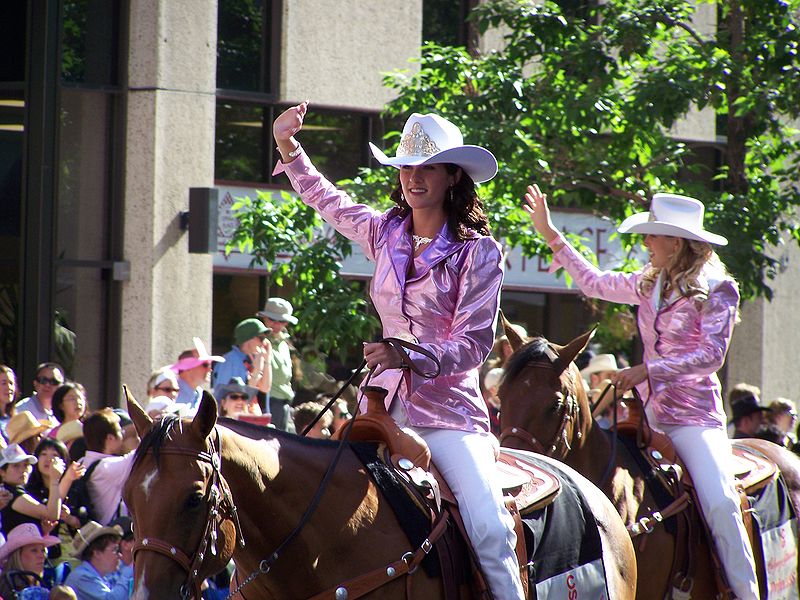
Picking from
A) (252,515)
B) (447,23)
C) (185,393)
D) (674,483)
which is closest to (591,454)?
(674,483)

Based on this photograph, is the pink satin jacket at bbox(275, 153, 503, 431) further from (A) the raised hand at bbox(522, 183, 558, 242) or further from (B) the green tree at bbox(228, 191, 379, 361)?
(B) the green tree at bbox(228, 191, 379, 361)

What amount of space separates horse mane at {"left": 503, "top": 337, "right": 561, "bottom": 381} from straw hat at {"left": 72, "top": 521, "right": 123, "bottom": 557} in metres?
2.39

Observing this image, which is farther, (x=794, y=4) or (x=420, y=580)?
(x=794, y=4)

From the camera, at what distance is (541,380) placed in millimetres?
6363

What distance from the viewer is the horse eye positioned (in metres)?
3.72

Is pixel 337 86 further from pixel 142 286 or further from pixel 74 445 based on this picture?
pixel 74 445

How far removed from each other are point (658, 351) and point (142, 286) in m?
7.92

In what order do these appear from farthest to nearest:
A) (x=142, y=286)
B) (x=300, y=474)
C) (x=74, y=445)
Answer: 1. (x=142, y=286)
2. (x=74, y=445)
3. (x=300, y=474)

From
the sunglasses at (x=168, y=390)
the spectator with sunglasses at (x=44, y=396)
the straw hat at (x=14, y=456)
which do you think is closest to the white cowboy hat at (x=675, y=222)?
the straw hat at (x=14, y=456)

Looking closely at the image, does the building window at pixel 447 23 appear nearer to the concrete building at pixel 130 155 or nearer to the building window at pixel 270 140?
the building window at pixel 270 140

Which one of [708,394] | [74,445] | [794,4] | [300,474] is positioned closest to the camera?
[300,474]

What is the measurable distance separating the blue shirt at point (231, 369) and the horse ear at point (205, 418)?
655cm

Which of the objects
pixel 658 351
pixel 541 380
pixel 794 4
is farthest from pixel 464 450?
pixel 794 4

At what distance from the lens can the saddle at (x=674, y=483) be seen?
20.9ft
